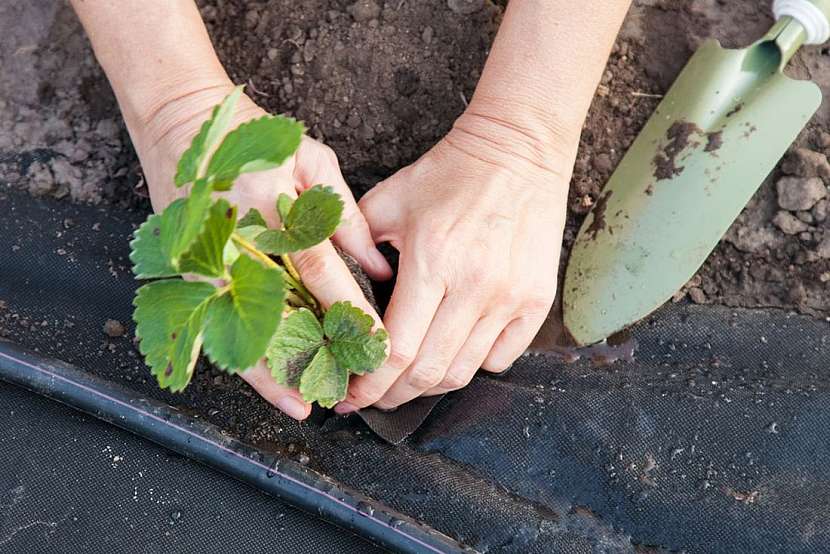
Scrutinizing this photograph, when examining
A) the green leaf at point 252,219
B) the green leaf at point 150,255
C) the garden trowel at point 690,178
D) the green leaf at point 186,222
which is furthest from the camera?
the garden trowel at point 690,178

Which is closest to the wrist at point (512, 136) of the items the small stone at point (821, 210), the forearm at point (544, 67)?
the forearm at point (544, 67)

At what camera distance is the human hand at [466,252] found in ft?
3.72

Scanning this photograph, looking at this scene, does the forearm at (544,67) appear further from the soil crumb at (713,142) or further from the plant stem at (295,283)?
the plant stem at (295,283)

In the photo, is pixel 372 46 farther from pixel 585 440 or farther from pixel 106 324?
pixel 585 440

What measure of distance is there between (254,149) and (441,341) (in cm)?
50

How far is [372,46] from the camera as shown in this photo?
1464 mm

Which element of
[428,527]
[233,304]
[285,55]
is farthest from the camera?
[285,55]

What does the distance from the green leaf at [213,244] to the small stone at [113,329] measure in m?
0.56

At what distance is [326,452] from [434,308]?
299 millimetres

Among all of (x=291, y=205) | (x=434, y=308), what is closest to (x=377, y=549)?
(x=434, y=308)

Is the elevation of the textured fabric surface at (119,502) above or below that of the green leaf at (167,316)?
below

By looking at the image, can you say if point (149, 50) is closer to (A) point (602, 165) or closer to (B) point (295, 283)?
(B) point (295, 283)

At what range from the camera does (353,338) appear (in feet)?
3.30

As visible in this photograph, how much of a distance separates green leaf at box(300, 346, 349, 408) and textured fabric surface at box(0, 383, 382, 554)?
0.23m
